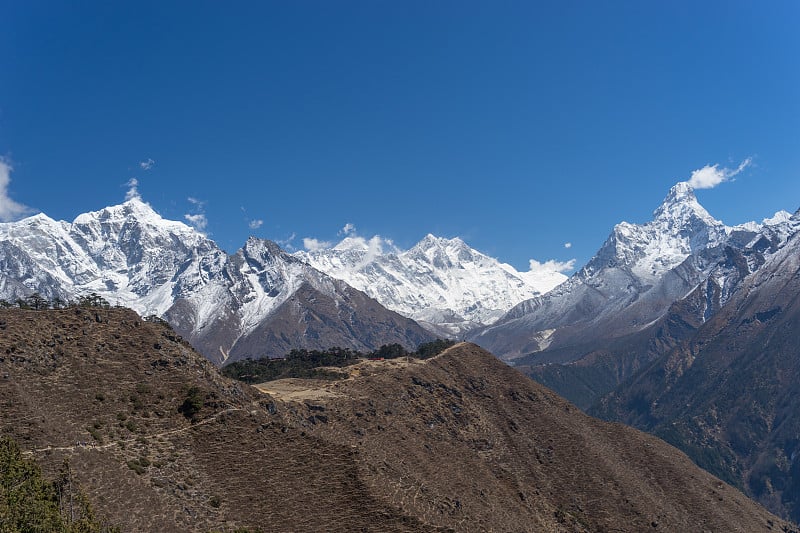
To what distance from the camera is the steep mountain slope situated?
A: 324ft

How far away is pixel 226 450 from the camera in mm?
110312

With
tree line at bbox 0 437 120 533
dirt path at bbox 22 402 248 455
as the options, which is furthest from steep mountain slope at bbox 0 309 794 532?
tree line at bbox 0 437 120 533

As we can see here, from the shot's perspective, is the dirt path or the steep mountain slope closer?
the dirt path

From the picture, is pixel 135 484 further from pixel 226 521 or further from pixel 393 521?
pixel 393 521

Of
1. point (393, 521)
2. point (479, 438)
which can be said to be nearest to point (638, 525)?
point (479, 438)

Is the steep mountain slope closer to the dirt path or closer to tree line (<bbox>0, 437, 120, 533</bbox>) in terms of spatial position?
the dirt path

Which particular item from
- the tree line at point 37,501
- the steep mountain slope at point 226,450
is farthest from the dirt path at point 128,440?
the tree line at point 37,501

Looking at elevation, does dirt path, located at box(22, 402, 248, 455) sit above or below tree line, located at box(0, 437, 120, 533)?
above

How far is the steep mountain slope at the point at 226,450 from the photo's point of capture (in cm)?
9888

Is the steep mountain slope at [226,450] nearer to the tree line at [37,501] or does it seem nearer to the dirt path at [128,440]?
the dirt path at [128,440]

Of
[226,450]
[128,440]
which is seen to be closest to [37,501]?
[128,440]

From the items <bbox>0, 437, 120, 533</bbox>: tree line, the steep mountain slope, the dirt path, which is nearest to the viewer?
<bbox>0, 437, 120, 533</bbox>: tree line

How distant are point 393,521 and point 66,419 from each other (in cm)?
5516

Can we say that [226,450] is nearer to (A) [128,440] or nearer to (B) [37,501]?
(A) [128,440]
